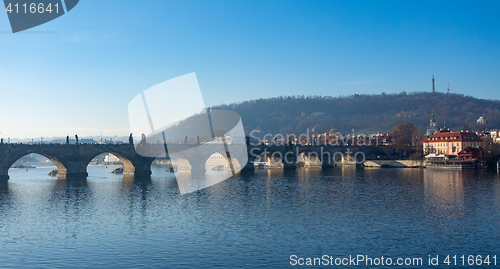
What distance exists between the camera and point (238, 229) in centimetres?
2581

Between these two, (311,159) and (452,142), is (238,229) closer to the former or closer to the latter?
(311,159)

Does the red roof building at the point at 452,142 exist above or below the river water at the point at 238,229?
above

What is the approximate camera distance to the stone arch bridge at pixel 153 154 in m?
67.1

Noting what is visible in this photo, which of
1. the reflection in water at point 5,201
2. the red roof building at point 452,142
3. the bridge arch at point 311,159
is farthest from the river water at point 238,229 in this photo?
the red roof building at point 452,142

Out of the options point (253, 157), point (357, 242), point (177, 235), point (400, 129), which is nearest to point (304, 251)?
point (357, 242)

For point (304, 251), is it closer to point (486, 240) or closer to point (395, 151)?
point (486, 240)

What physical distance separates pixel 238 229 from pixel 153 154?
5613 cm

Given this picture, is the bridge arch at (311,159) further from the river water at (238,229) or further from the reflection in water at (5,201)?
the reflection in water at (5,201)

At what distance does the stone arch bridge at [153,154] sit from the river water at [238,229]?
2643 cm

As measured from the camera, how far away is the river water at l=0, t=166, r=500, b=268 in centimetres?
2012

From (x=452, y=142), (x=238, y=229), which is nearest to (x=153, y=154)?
(x=238, y=229)

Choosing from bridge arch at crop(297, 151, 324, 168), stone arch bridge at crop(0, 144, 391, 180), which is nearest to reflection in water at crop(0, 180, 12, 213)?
stone arch bridge at crop(0, 144, 391, 180)

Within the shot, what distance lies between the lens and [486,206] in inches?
1353

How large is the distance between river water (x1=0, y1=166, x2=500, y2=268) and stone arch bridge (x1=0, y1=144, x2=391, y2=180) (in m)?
26.4
